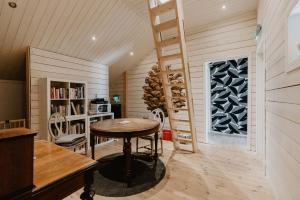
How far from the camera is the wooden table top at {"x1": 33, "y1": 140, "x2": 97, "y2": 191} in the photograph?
0.83 meters

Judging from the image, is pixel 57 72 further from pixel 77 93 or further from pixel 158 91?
pixel 158 91

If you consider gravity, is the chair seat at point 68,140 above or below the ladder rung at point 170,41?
below

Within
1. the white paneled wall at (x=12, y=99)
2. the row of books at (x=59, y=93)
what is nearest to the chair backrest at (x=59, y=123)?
the row of books at (x=59, y=93)

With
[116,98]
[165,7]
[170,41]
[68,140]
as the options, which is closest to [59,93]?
[68,140]

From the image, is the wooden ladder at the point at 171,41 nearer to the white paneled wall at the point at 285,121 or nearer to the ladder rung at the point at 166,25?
the ladder rung at the point at 166,25

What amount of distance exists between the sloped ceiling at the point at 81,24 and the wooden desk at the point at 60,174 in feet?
7.69

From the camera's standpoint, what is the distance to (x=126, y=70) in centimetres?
538

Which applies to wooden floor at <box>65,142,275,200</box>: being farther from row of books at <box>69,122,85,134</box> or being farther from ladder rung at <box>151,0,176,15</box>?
ladder rung at <box>151,0,176,15</box>

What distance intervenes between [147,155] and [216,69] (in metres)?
3.55

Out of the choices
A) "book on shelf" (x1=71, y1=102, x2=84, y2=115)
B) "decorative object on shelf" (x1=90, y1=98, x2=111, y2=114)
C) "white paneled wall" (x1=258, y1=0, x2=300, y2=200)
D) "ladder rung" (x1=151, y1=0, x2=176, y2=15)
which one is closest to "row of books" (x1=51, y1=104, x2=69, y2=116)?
"book on shelf" (x1=71, y1=102, x2=84, y2=115)

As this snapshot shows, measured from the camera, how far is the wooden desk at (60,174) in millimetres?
793

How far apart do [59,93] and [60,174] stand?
8.85ft

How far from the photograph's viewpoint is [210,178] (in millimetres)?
2367

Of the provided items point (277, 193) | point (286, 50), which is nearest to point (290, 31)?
point (286, 50)
